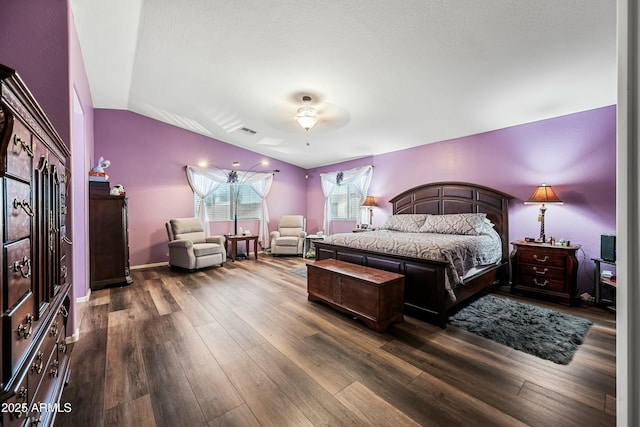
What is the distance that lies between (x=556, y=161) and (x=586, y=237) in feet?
3.37

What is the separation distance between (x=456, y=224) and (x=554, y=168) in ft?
4.58

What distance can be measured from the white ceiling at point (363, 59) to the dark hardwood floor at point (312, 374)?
2528 millimetres

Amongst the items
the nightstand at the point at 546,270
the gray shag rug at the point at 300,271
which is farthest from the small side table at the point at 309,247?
the nightstand at the point at 546,270

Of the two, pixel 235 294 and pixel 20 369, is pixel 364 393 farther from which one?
pixel 235 294

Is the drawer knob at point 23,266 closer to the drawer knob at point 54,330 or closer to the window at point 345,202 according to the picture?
the drawer knob at point 54,330

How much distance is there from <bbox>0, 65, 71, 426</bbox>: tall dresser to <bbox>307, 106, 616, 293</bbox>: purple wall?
4879 mm

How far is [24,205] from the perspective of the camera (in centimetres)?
103

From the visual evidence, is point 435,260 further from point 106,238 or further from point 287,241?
point 106,238

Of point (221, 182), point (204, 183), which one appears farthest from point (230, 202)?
point (204, 183)

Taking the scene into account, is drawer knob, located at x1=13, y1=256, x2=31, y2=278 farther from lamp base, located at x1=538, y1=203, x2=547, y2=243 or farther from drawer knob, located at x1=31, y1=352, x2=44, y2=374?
lamp base, located at x1=538, y1=203, x2=547, y2=243

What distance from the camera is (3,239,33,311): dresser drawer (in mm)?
892

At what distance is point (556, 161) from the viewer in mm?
3488

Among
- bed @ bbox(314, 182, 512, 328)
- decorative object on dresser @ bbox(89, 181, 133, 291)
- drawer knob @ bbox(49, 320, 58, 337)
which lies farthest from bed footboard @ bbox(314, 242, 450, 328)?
decorative object on dresser @ bbox(89, 181, 133, 291)

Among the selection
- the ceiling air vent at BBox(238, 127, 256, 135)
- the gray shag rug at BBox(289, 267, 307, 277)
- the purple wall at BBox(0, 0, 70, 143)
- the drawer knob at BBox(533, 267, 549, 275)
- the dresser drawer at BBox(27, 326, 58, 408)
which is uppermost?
the ceiling air vent at BBox(238, 127, 256, 135)
